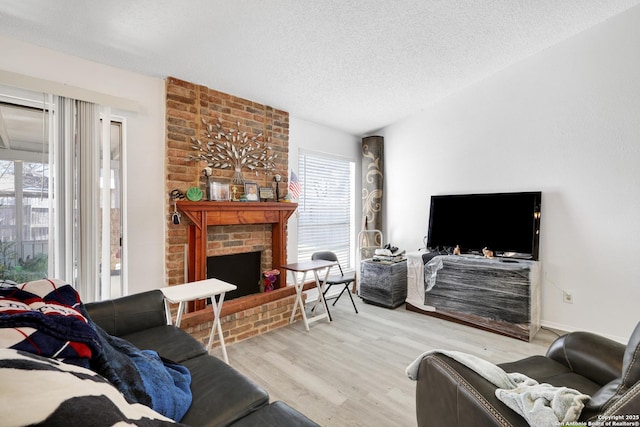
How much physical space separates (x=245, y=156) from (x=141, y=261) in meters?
1.50

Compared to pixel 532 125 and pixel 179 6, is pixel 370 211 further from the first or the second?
pixel 179 6

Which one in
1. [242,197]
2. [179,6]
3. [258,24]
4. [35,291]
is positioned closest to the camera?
[35,291]

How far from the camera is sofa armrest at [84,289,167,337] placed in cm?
187

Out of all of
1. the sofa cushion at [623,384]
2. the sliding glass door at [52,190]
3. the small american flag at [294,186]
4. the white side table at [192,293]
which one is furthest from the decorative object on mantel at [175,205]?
the sofa cushion at [623,384]

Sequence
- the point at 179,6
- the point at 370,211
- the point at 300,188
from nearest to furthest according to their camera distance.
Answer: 1. the point at 179,6
2. the point at 300,188
3. the point at 370,211

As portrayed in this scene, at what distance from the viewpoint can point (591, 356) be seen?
1.52m

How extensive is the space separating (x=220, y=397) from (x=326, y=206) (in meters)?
3.41

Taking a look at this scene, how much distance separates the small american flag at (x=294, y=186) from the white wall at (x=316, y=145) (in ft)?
0.50

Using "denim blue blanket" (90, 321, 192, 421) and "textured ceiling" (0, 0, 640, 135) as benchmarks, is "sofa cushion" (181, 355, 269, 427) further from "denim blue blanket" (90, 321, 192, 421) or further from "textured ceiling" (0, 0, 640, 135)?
"textured ceiling" (0, 0, 640, 135)

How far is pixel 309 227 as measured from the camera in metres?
4.28

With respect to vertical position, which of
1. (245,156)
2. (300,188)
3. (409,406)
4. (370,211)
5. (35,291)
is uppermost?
(245,156)

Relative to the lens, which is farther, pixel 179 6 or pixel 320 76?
pixel 320 76

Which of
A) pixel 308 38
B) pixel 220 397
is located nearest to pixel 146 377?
pixel 220 397

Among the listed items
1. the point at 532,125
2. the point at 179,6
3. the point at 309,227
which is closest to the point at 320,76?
the point at 179,6
